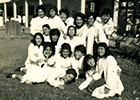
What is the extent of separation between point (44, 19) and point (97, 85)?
2.77 m

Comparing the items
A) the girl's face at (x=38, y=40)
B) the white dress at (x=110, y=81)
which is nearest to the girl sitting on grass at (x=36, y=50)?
the girl's face at (x=38, y=40)

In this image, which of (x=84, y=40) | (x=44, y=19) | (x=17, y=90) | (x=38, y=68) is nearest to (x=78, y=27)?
(x=84, y=40)

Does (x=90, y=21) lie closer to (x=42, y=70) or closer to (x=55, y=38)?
(x=55, y=38)

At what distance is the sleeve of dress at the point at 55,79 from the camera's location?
4625 millimetres

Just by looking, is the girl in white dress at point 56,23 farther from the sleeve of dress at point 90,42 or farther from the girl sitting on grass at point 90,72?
the girl sitting on grass at point 90,72

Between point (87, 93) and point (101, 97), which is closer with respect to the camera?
point (101, 97)

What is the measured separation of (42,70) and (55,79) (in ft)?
1.32

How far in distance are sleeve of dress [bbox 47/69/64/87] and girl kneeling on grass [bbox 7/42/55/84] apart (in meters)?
0.13

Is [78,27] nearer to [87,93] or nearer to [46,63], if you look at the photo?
[46,63]

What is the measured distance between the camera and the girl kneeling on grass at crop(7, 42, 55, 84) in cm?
473

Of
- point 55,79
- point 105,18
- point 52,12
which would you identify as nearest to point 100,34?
point 105,18

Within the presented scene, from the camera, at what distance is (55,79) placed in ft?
16.1

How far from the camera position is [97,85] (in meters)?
4.19

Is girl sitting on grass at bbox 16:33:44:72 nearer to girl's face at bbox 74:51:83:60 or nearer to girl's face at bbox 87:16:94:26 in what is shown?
girl's face at bbox 74:51:83:60
